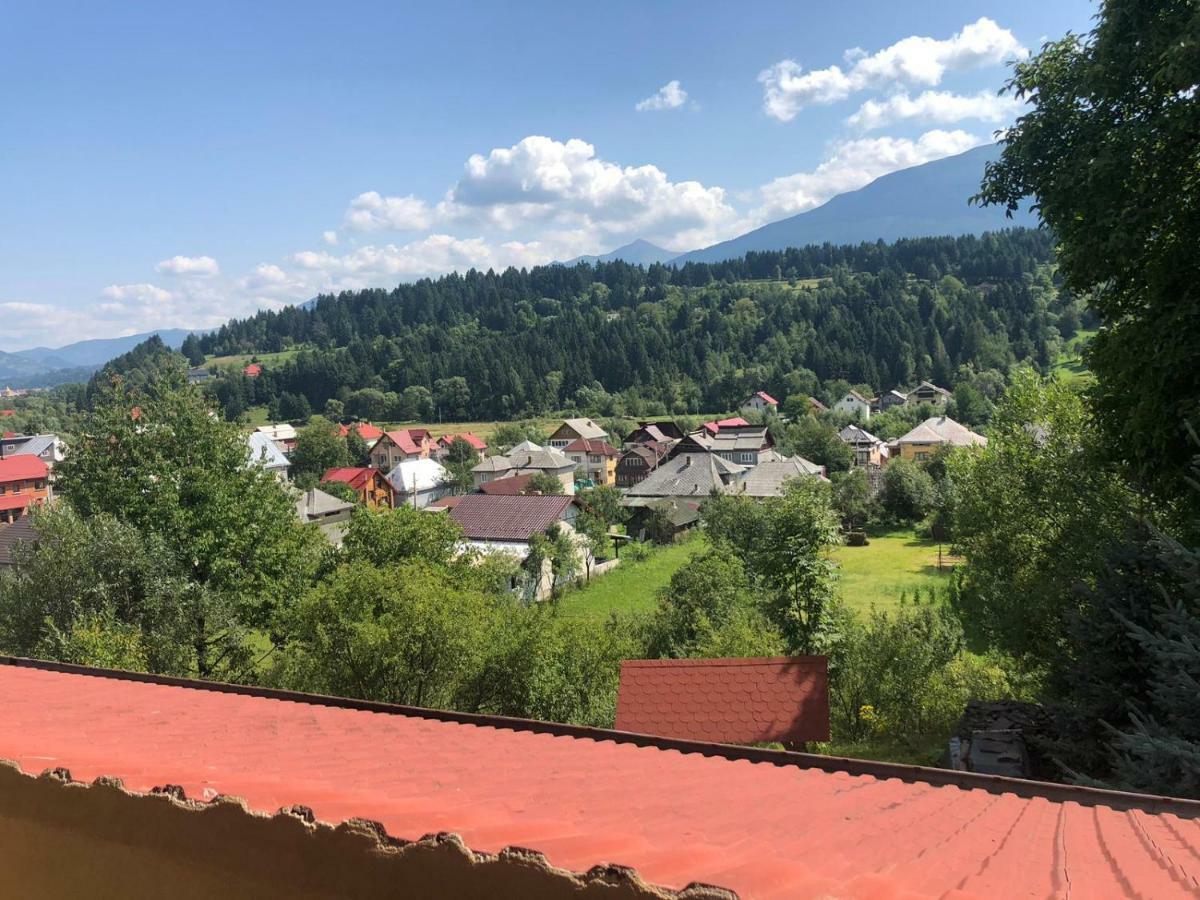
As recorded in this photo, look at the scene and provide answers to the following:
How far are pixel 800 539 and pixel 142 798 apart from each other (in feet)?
63.7

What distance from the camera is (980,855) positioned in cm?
290

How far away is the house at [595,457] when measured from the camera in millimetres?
79000

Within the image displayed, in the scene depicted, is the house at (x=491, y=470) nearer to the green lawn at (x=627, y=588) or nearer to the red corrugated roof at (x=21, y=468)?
the green lawn at (x=627, y=588)

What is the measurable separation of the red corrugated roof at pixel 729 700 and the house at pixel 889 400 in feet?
356

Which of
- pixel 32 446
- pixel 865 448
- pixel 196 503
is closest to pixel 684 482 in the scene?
pixel 865 448

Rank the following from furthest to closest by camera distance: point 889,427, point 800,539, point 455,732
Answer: point 889,427 < point 800,539 < point 455,732

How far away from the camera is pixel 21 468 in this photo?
190 ft

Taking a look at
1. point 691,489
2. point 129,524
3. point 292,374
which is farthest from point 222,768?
point 292,374

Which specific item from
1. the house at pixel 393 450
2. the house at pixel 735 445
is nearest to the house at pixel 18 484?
the house at pixel 393 450

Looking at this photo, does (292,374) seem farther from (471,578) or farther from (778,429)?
(471,578)

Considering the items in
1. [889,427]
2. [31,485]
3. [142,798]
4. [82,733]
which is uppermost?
[142,798]

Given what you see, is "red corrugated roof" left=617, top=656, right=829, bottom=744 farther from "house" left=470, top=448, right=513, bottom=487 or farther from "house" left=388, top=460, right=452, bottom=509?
"house" left=470, top=448, right=513, bottom=487

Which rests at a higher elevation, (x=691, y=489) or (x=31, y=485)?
(x=31, y=485)

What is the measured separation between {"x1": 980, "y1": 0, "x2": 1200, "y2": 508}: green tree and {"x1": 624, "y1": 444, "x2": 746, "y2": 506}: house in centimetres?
4217
